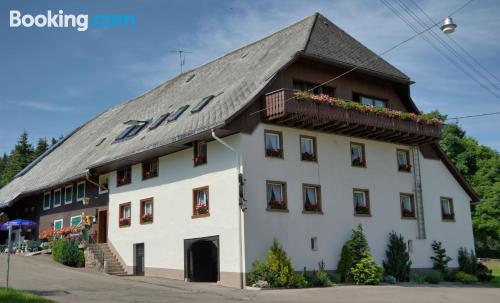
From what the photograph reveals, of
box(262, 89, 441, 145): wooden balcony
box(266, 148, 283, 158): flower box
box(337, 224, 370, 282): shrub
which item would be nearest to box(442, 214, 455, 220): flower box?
box(262, 89, 441, 145): wooden balcony

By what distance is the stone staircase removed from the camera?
2925 cm

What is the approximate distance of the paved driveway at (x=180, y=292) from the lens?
63.7 feet

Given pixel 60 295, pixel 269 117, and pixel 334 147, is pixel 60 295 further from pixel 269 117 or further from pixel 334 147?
pixel 334 147

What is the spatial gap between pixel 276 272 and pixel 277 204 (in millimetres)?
2961

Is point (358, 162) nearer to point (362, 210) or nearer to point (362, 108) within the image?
point (362, 210)

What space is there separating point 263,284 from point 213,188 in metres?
4.69

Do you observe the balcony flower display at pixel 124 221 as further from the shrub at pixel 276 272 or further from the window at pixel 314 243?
the window at pixel 314 243

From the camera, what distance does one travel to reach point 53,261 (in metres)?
31.7

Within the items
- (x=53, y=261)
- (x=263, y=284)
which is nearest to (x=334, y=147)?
(x=263, y=284)

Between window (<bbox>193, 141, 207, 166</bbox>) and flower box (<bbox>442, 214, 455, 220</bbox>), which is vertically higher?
window (<bbox>193, 141, 207, 166</bbox>)

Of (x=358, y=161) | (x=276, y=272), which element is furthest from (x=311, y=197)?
(x=276, y=272)

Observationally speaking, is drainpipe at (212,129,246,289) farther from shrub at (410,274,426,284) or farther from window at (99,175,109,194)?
window at (99,175,109,194)

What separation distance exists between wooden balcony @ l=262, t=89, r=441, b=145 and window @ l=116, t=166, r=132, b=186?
926 centimetres

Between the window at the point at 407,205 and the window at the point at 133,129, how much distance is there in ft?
45.4
